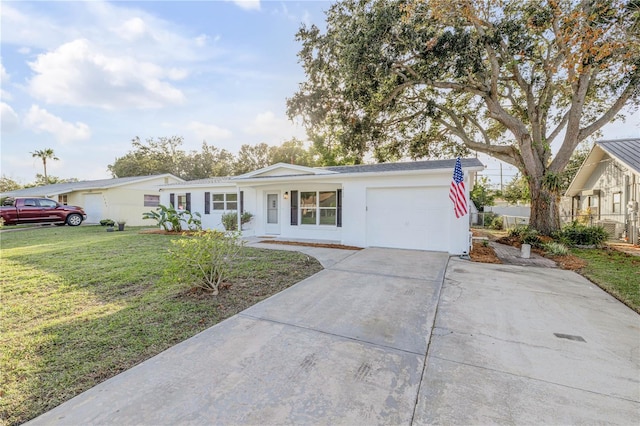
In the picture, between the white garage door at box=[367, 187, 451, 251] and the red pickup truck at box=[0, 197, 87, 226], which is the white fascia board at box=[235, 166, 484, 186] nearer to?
the white garage door at box=[367, 187, 451, 251]

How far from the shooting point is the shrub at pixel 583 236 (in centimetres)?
999

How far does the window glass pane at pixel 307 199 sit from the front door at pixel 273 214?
133cm

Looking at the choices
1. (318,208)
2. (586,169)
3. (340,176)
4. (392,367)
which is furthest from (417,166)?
(586,169)

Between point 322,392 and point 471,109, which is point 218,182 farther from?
point 471,109

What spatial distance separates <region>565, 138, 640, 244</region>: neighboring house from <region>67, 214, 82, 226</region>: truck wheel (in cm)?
2791

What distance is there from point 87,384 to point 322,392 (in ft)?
6.96

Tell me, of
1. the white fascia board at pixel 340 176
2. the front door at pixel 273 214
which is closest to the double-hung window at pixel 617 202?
the white fascia board at pixel 340 176

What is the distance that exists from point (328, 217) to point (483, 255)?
5406 mm

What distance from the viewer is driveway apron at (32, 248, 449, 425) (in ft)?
6.87

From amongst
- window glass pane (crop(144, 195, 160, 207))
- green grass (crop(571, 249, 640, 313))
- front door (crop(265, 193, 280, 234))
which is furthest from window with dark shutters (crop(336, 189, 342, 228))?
window glass pane (crop(144, 195, 160, 207))

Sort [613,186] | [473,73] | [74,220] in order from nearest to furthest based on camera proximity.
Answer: [473,73]
[613,186]
[74,220]

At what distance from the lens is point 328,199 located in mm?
10812

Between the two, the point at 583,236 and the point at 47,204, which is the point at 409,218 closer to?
the point at 583,236

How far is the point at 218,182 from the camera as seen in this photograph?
13570 mm
